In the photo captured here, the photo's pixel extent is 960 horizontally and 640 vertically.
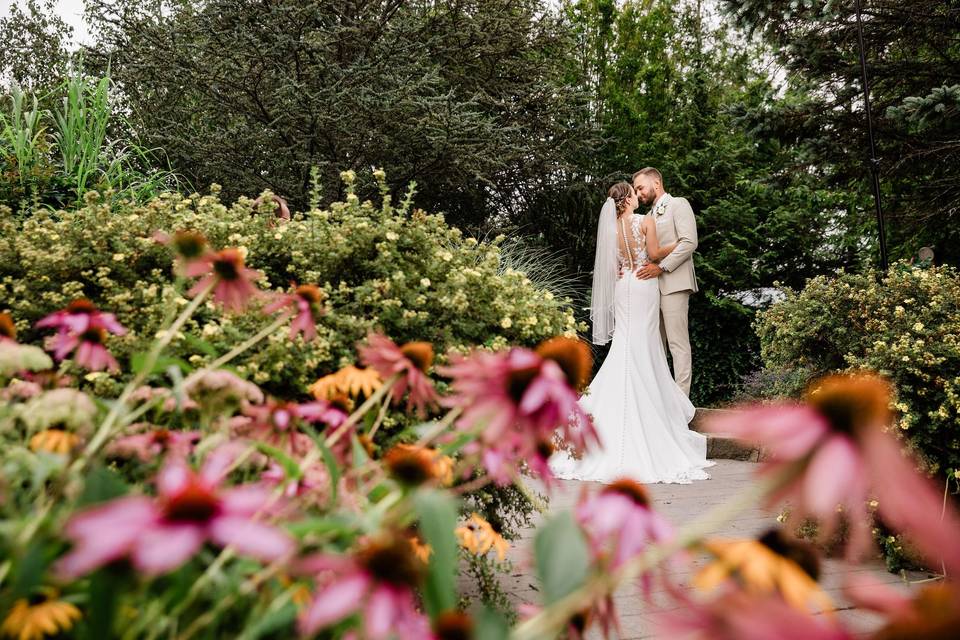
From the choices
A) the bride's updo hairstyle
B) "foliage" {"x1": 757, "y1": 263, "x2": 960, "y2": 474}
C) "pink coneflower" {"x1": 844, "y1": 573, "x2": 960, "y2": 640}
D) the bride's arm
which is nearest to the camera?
"pink coneflower" {"x1": 844, "y1": 573, "x2": 960, "y2": 640}

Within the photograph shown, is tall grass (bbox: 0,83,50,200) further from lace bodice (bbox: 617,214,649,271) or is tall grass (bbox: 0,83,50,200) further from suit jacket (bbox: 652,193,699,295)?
suit jacket (bbox: 652,193,699,295)

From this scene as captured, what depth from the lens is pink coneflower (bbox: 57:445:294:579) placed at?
0.39 m

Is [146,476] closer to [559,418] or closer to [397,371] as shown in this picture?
[397,371]

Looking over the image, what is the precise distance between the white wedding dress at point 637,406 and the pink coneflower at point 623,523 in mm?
4834

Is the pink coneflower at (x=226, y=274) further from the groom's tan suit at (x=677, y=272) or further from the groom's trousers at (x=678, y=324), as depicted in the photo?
the groom's trousers at (x=678, y=324)

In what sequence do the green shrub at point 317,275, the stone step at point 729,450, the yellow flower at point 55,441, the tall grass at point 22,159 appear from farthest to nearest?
the stone step at point 729,450, the tall grass at point 22,159, the green shrub at point 317,275, the yellow flower at point 55,441

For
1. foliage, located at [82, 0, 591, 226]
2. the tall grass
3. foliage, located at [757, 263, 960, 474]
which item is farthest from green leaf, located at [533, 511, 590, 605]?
foliage, located at [82, 0, 591, 226]

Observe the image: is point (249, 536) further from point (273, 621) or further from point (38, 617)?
point (38, 617)

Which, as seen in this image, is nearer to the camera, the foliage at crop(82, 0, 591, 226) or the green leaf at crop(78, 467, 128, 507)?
the green leaf at crop(78, 467, 128, 507)

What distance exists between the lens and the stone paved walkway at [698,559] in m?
2.44

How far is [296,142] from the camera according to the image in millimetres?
8703

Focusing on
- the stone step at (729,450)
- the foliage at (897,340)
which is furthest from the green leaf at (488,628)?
the stone step at (729,450)

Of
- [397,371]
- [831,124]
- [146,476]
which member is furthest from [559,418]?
[831,124]

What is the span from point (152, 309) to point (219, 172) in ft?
24.6
